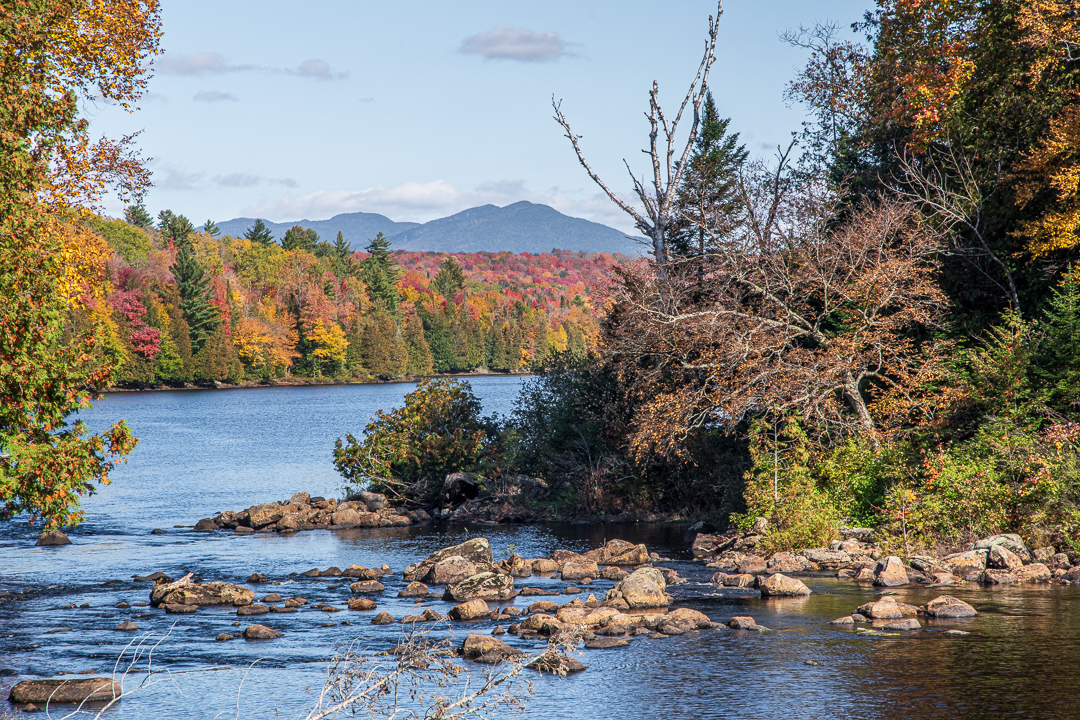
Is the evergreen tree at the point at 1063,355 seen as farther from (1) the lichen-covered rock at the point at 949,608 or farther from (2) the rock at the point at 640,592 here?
(2) the rock at the point at 640,592

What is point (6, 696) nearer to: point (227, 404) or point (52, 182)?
point (52, 182)

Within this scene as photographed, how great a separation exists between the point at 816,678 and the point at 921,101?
17.7m

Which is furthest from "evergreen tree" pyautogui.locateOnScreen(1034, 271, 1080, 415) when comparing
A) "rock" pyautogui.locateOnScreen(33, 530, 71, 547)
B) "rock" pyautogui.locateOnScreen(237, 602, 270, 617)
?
"rock" pyautogui.locateOnScreen(33, 530, 71, 547)

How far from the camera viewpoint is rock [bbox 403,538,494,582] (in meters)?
23.1

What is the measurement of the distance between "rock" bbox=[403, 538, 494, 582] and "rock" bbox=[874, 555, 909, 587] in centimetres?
844

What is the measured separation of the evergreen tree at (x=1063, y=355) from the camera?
888 inches

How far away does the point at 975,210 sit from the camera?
2703 centimetres

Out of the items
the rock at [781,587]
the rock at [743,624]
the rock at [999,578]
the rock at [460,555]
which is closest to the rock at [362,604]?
the rock at [460,555]

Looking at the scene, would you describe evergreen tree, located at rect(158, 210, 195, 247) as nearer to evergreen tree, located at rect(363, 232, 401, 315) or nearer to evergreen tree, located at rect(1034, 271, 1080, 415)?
evergreen tree, located at rect(363, 232, 401, 315)

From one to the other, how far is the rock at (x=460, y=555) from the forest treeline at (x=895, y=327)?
5527 mm

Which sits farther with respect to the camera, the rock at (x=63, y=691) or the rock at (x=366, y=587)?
the rock at (x=366, y=587)

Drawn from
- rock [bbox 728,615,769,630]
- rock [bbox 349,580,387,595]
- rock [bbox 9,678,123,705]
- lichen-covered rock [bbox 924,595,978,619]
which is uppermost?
lichen-covered rock [bbox 924,595,978,619]

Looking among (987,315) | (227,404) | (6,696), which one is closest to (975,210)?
(987,315)

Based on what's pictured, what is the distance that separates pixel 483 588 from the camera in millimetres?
20844
